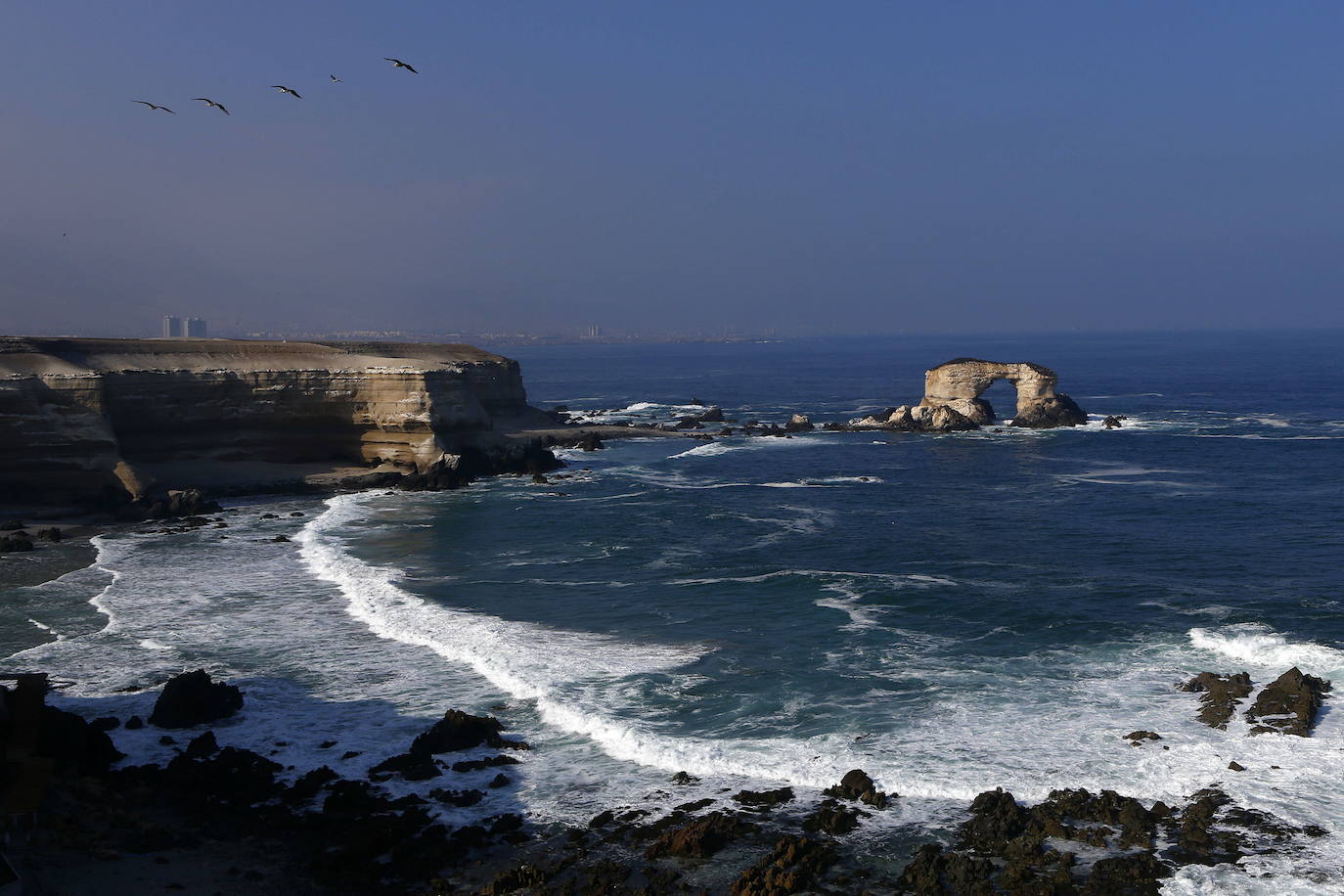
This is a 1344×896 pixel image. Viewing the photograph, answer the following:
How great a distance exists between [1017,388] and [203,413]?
5091 cm

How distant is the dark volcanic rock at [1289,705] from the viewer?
19.3 m

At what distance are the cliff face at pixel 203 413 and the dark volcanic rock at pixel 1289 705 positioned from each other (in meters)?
38.8

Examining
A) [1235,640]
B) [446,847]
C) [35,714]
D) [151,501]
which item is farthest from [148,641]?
[1235,640]

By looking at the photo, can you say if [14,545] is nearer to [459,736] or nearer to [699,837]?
[459,736]

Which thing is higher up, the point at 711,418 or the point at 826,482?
the point at 711,418

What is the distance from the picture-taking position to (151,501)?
44.2 metres

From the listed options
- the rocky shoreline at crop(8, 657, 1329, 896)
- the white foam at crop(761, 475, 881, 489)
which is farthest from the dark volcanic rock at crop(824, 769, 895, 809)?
the white foam at crop(761, 475, 881, 489)

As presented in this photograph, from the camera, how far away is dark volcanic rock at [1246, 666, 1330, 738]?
19266 mm

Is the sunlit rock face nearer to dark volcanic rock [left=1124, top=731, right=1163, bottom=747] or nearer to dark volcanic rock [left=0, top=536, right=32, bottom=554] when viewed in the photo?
dark volcanic rock [left=0, top=536, right=32, bottom=554]

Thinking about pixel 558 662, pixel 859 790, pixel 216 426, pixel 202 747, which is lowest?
pixel 202 747

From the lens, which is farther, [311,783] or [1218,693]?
[1218,693]

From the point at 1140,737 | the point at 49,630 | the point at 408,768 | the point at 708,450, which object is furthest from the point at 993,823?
the point at 708,450

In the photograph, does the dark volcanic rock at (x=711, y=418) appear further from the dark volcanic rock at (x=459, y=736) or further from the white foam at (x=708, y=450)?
the dark volcanic rock at (x=459, y=736)

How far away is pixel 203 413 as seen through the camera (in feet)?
167
